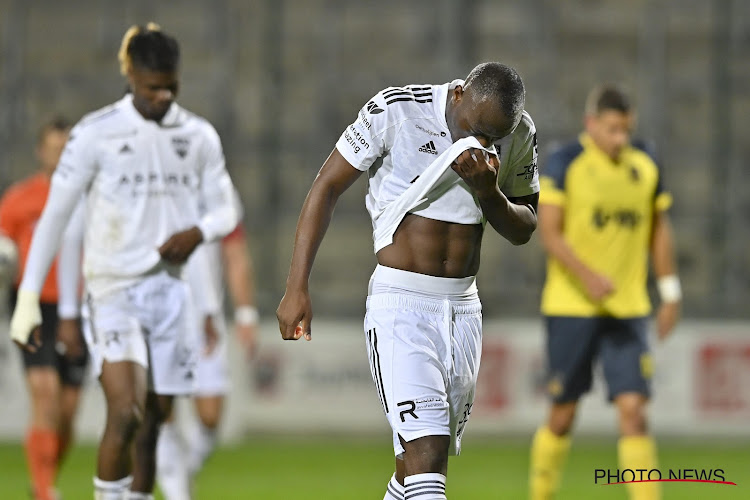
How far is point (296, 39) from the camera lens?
19.4 metres

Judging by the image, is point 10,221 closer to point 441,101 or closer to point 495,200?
point 441,101

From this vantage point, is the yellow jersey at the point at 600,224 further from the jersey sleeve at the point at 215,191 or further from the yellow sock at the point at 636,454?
the jersey sleeve at the point at 215,191

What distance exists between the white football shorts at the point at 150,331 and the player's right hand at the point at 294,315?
1.56 m

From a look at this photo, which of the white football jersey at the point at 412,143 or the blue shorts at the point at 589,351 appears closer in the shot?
the white football jersey at the point at 412,143

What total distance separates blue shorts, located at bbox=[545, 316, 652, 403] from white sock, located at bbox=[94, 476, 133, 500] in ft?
9.27

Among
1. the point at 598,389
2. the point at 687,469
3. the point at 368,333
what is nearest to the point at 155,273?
the point at 368,333

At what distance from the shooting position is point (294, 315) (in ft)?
16.3

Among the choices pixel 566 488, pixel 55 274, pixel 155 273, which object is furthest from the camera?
pixel 566 488

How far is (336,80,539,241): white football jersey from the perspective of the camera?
5.23 meters

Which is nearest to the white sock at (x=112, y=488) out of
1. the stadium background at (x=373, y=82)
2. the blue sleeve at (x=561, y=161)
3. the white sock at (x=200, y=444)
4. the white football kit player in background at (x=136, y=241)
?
the white football kit player in background at (x=136, y=241)

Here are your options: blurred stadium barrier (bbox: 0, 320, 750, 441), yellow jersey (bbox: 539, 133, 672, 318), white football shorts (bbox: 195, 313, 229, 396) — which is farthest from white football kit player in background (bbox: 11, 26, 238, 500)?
blurred stadium barrier (bbox: 0, 320, 750, 441)

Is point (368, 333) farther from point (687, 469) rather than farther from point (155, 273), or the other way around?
point (687, 469)

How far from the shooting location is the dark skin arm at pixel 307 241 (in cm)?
497

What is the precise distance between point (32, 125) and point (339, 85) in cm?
419
